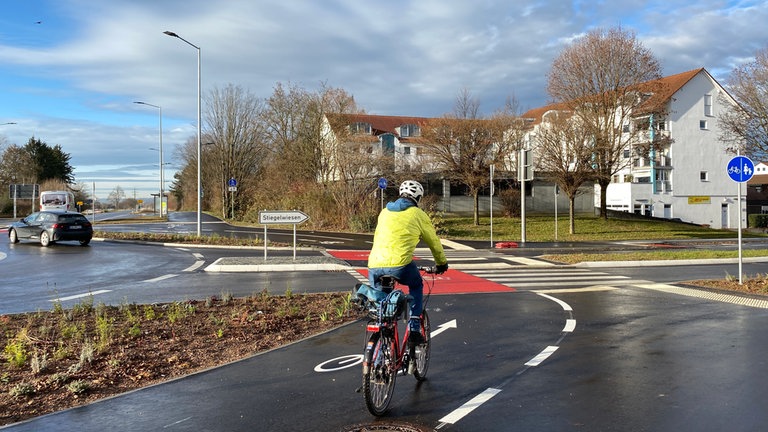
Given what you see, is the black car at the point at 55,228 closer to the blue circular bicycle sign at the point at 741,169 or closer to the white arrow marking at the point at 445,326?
the white arrow marking at the point at 445,326

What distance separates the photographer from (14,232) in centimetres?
2444

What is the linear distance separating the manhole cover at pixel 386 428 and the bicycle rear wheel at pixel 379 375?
0.16 metres

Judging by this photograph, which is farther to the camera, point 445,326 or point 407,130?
point 407,130

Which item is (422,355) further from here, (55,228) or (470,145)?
(470,145)

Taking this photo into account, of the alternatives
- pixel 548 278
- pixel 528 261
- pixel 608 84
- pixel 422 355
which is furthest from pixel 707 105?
pixel 422 355

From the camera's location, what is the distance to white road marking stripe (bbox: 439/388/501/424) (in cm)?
431

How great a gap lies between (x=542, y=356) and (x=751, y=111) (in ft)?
92.1

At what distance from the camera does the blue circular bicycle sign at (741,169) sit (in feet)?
40.2

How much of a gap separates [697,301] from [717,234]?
31.0 meters

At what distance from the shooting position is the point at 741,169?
12305 mm

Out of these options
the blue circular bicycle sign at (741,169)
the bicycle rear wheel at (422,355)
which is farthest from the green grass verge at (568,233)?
the bicycle rear wheel at (422,355)

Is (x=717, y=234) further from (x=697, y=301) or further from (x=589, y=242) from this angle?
(x=697, y=301)

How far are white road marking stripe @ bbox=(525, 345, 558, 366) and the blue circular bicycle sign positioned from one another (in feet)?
27.5

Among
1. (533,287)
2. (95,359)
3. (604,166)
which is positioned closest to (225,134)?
(604,166)
